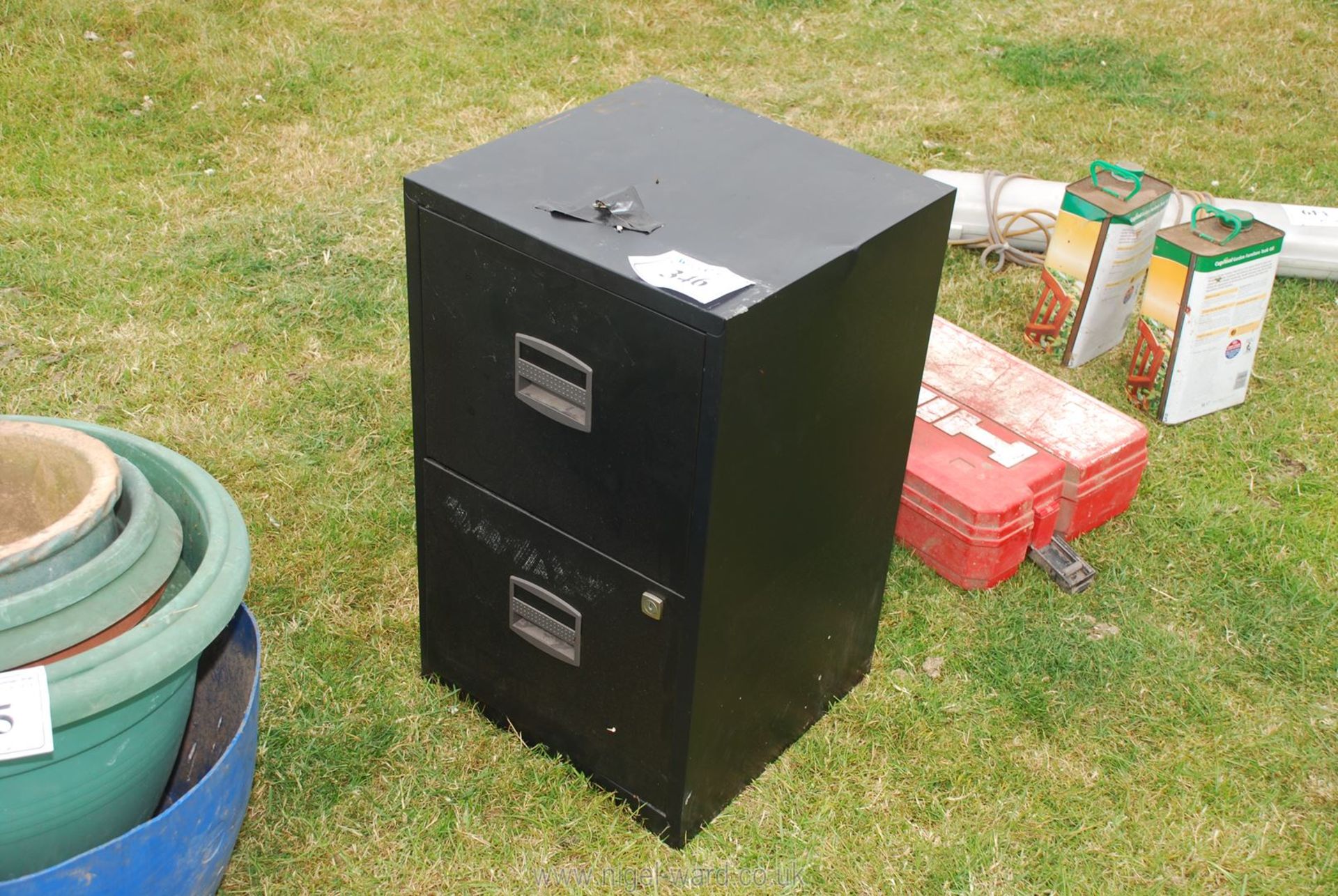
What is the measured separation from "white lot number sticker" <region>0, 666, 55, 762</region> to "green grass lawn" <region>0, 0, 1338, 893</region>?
786 millimetres

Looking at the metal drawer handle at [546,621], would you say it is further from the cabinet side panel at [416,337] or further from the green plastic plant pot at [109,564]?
the green plastic plant pot at [109,564]

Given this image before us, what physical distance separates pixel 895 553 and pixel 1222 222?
1.41 m

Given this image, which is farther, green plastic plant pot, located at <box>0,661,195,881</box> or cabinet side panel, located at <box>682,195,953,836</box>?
cabinet side panel, located at <box>682,195,953,836</box>

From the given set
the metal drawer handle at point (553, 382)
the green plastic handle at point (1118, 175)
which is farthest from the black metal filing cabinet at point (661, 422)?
the green plastic handle at point (1118, 175)

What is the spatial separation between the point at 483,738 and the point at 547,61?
3.60m

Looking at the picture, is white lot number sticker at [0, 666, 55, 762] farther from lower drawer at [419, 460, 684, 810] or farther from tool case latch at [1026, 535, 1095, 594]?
tool case latch at [1026, 535, 1095, 594]

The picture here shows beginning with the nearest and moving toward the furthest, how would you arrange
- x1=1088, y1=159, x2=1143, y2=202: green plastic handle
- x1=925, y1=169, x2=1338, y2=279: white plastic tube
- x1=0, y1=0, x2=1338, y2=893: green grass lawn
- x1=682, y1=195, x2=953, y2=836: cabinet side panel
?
1. x1=682, y1=195, x2=953, y2=836: cabinet side panel
2. x1=0, y1=0, x2=1338, y2=893: green grass lawn
3. x1=1088, y1=159, x2=1143, y2=202: green plastic handle
4. x1=925, y1=169, x2=1338, y2=279: white plastic tube

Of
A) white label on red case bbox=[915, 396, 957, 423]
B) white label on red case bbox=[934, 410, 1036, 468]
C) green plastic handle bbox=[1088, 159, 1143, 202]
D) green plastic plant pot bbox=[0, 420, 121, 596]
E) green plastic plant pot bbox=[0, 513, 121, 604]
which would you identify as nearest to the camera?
green plastic plant pot bbox=[0, 513, 121, 604]

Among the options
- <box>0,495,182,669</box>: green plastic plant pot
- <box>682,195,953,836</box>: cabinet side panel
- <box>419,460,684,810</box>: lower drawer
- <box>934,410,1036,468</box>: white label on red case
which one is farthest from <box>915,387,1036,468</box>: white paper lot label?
<box>0,495,182,669</box>: green plastic plant pot

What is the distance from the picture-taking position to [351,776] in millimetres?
2691

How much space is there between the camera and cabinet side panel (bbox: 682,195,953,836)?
7.03ft

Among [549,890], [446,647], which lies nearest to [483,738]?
[446,647]

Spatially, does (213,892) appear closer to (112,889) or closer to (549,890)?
(112,889)

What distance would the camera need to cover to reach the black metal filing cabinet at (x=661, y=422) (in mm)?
2115
